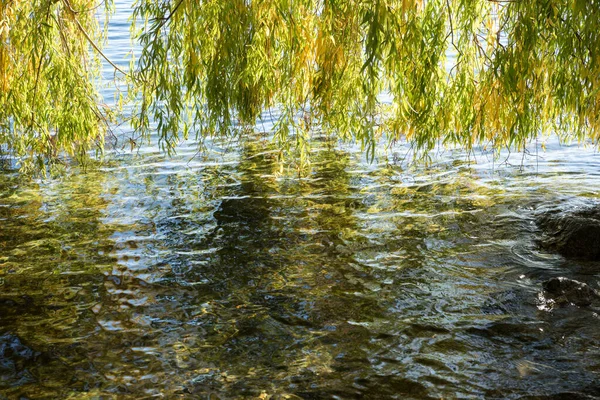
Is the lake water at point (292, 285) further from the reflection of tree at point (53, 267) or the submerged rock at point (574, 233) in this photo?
the submerged rock at point (574, 233)

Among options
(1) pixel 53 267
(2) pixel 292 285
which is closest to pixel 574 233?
(2) pixel 292 285

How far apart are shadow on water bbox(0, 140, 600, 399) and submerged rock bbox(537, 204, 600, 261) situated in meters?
0.15

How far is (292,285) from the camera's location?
579 cm

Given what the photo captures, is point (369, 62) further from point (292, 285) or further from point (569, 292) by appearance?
point (569, 292)

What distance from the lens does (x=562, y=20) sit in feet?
17.1

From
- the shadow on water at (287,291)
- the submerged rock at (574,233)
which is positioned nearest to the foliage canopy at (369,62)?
the submerged rock at (574,233)

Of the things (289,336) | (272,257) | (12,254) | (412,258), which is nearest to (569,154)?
Answer: (412,258)

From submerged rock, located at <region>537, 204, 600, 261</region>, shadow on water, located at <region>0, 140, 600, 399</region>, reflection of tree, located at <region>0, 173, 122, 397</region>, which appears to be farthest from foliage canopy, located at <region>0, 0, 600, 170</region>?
reflection of tree, located at <region>0, 173, 122, 397</region>

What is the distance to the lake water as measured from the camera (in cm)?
439

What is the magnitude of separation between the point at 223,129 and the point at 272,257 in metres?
1.20

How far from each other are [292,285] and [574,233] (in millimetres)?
2615

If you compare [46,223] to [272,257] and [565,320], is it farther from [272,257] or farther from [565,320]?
[565,320]

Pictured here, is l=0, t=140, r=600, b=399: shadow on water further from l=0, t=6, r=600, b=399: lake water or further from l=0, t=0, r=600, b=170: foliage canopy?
l=0, t=0, r=600, b=170: foliage canopy

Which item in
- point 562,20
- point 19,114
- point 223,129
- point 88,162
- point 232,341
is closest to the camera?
point 232,341
